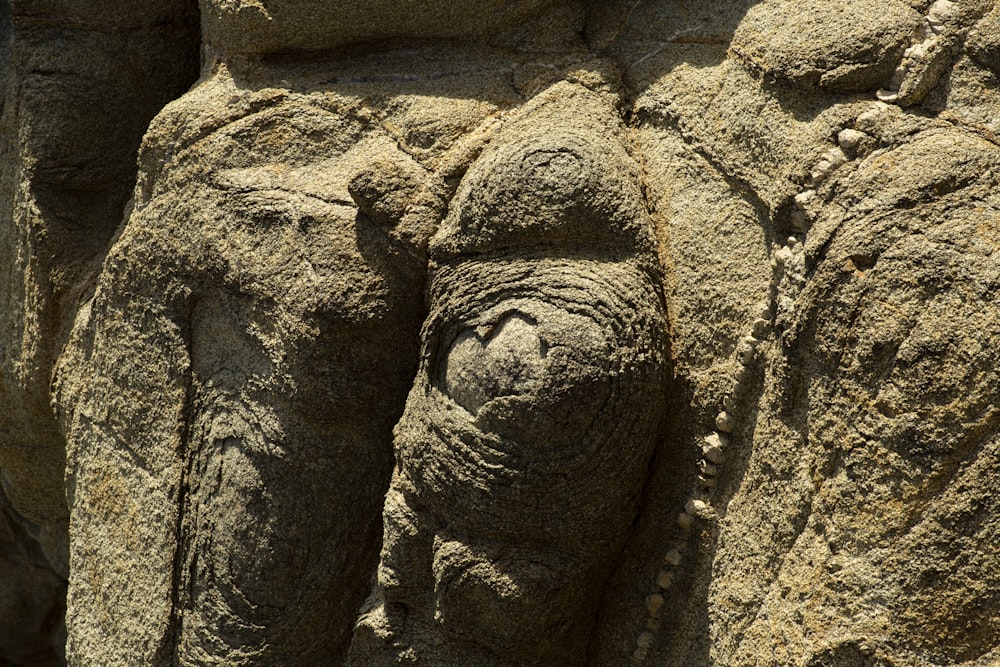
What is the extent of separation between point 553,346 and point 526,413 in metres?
0.08

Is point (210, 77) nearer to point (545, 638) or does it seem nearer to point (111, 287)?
point (111, 287)

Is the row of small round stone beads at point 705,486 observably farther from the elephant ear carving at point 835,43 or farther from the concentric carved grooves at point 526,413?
the elephant ear carving at point 835,43

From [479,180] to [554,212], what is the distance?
0.37 feet

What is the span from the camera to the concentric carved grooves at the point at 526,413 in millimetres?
1510

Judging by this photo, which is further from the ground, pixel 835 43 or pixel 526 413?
pixel 835 43

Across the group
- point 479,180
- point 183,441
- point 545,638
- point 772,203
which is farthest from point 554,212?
point 183,441

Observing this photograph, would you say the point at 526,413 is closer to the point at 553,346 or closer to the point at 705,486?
the point at 553,346

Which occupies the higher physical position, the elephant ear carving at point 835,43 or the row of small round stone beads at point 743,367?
the elephant ear carving at point 835,43

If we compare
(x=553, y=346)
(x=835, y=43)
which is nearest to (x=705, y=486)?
(x=553, y=346)

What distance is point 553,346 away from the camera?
1.50 meters

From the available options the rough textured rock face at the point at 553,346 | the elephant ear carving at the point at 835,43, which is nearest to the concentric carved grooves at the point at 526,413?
the rough textured rock face at the point at 553,346

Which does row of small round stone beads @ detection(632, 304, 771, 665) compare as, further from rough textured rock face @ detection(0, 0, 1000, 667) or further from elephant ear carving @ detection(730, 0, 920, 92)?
elephant ear carving @ detection(730, 0, 920, 92)

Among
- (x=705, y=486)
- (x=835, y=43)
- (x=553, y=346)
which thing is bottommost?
(x=705, y=486)

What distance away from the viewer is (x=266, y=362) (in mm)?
1729
